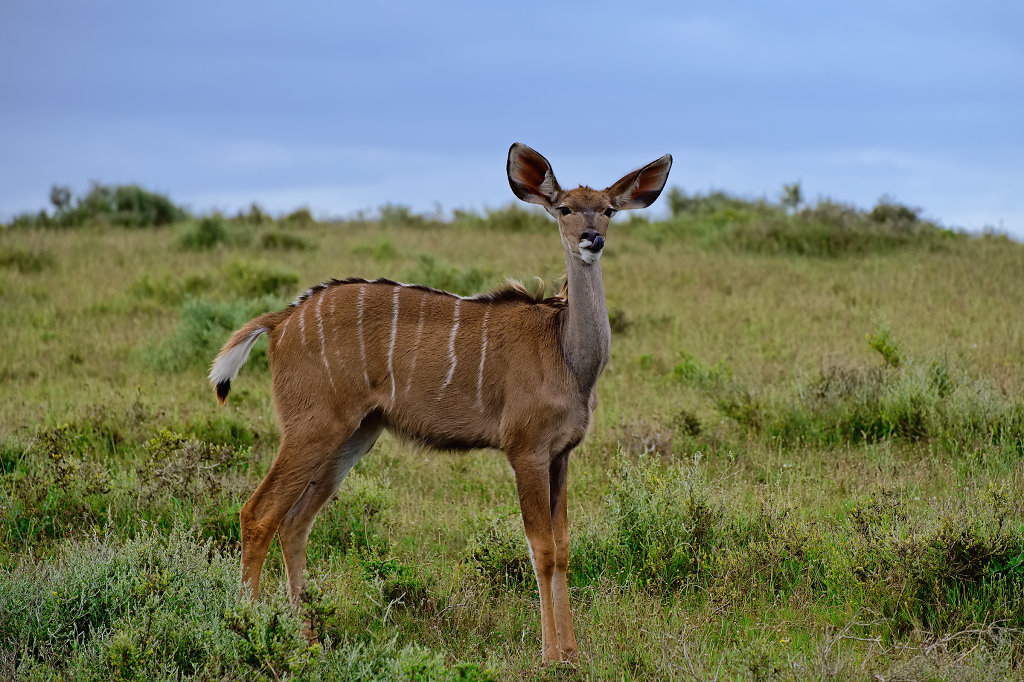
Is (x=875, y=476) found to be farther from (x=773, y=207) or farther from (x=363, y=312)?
(x=773, y=207)

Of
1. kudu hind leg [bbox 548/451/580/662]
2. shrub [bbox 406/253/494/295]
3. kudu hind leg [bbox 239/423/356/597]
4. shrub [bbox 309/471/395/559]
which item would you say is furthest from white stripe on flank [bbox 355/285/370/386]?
shrub [bbox 406/253/494/295]

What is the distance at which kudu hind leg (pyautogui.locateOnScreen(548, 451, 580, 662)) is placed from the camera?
4.79 m

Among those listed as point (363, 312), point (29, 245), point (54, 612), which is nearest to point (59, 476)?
point (54, 612)

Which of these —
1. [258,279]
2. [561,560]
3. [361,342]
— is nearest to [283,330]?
[361,342]

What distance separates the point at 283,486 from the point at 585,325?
5.71ft

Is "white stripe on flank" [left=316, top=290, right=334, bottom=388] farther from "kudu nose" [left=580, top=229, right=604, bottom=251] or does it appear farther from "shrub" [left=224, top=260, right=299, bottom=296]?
"shrub" [left=224, top=260, right=299, bottom=296]

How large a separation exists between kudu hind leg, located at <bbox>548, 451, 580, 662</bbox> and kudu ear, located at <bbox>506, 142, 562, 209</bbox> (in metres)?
1.32

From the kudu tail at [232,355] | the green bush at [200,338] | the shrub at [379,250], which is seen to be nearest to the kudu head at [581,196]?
the kudu tail at [232,355]

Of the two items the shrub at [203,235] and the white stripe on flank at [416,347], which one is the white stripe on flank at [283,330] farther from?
the shrub at [203,235]

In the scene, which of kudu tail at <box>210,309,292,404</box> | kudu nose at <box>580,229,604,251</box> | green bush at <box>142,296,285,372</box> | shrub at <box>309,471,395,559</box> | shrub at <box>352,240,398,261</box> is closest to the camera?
kudu nose at <box>580,229,604,251</box>

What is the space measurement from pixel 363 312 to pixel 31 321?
→ 8.83m

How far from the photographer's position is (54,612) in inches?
177

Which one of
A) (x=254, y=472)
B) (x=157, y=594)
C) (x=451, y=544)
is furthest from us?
(x=254, y=472)

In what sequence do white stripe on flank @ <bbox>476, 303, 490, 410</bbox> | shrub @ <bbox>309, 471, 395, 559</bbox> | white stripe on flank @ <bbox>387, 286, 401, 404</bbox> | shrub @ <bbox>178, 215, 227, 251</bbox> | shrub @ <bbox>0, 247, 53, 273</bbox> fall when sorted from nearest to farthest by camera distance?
white stripe on flank @ <bbox>476, 303, 490, 410</bbox> → white stripe on flank @ <bbox>387, 286, 401, 404</bbox> → shrub @ <bbox>309, 471, 395, 559</bbox> → shrub @ <bbox>0, 247, 53, 273</bbox> → shrub @ <bbox>178, 215, 227, 251</bbox>
